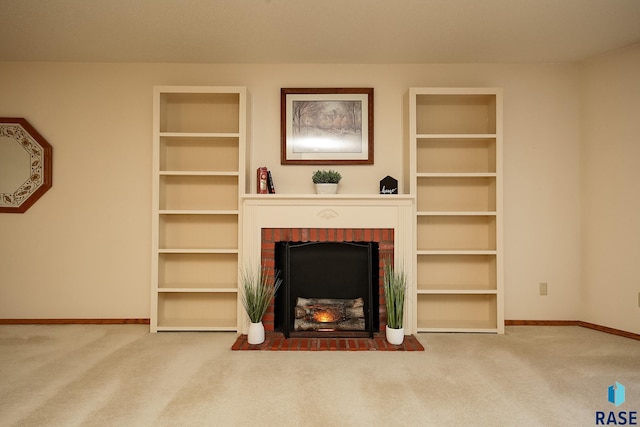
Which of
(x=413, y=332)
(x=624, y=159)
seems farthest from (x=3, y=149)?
(x=624, y=159)

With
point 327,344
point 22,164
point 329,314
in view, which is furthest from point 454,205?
point 22,164

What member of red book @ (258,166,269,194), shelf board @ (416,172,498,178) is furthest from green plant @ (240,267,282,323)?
shelf board @ (416,172,498,178)

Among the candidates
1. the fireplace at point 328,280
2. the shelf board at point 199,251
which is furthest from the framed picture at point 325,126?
the shelf board at point 199,251

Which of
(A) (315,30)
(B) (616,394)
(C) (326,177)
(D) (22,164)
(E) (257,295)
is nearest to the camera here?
(B) (616,394)

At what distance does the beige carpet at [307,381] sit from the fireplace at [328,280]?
49 centimetres

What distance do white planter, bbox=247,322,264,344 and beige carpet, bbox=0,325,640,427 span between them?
0.55ft

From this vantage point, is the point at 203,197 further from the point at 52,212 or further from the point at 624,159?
the point at 624,159

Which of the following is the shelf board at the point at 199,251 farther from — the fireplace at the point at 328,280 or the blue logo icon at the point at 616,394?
the blue logo icon at the point at 616,394

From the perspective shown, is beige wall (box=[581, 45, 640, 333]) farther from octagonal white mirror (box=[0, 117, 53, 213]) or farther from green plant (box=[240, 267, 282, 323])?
octagonal white mirror (box=[0, 117, 53, 213])

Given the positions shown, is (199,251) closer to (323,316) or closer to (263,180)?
(263,180)

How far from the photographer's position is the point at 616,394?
2105 millimetres

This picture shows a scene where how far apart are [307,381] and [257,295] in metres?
0.90

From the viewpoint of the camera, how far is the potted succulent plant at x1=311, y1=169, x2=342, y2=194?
3.33 m

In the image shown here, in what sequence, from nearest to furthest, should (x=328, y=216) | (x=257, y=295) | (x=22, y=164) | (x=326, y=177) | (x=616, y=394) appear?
(x=616, y=394) → (x=257, y=295) → (x=328, y=216) → (x=326, y=177) → (x=22, y=164)
